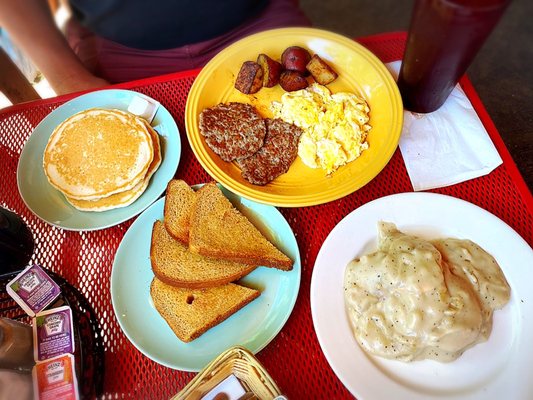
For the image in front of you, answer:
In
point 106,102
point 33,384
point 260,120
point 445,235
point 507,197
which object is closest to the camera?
point 33,384

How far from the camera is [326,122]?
140 centimetres

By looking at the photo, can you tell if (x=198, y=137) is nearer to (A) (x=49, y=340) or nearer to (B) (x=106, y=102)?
(B) (x=106, y=102)

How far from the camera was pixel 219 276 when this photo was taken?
121 centimetres

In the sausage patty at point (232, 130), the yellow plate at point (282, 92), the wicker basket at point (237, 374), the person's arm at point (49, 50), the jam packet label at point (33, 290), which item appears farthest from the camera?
the person's arm at point (49, 50)

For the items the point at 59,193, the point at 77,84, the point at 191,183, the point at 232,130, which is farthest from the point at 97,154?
the point at 77,84

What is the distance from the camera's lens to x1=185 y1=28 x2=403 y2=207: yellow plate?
4.10ft

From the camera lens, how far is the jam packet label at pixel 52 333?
1.05 m

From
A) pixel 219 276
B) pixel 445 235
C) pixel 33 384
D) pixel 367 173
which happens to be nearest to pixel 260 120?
A: pixel 367 173

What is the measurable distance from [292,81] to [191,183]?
48 centimetres

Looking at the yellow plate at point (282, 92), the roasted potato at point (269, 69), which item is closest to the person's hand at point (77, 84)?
the yellow plate at point (282, 92)

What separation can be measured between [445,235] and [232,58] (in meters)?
0.90

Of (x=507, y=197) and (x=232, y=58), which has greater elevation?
(x=232, y=58)

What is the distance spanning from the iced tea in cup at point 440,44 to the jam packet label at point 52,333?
3.87 ft

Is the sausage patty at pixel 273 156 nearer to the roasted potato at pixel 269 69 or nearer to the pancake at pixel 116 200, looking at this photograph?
the roasted potato at pixel 269 69
